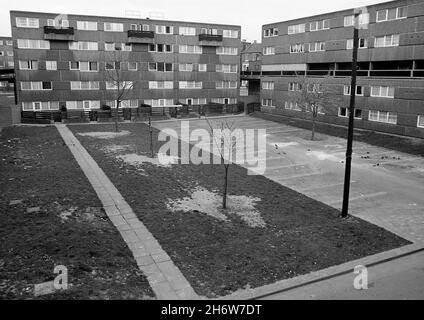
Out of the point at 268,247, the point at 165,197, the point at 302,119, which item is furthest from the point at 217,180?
the point at 302,119

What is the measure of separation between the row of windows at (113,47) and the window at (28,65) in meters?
1.58

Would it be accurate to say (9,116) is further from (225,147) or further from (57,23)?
(225,147)

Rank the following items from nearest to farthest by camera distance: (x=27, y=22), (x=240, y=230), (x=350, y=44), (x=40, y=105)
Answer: (x=240, y=230) < (x=350, y=44) < (x=27, y=22) < (x=40, y=105)

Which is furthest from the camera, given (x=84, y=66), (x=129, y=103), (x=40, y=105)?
(x=129, y=103)

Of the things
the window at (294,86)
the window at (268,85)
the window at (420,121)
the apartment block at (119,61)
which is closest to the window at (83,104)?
the apartment block at (119,61)

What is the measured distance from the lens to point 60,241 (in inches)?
440

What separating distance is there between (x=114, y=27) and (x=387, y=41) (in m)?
30.0

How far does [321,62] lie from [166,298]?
3720 cm

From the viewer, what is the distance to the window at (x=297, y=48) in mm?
43594

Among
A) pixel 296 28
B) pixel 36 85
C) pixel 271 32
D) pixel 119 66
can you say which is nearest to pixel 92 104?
pixel 119 66

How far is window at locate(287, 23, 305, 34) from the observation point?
142ft

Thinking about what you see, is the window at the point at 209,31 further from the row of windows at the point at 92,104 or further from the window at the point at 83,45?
the window at the point at 83,45

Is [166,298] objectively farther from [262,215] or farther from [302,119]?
[302,119]

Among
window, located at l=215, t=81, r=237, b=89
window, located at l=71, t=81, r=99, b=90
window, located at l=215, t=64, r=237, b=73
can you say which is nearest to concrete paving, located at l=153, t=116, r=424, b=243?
window, located at l=215, t=81, r=237, b=89
